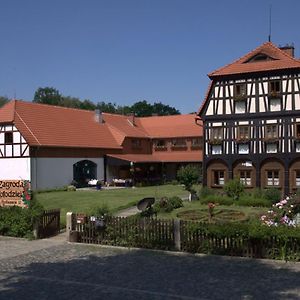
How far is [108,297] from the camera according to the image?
9.91 m

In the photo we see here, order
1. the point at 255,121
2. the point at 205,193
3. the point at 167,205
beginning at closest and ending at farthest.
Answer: the point at 167,205 → the point at 205,193 → the point at 255,121

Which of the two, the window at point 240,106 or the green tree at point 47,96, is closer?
the window at point 240,106

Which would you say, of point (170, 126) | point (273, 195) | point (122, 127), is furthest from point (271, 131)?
point (170, 126)

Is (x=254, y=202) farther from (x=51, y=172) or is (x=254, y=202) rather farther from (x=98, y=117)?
(x=98, y=117)

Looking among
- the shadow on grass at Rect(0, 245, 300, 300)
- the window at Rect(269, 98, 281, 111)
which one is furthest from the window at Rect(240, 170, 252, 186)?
the shadow on grass at Rect(0, 245, 300, 300)

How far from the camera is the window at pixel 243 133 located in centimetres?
3278

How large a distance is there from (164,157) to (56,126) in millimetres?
13201

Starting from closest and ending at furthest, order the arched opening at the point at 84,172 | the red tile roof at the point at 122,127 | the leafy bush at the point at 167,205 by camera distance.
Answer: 1. the leafy bush at the point at 167,205
2. the arched opening at the point at 84,172
3. the red tile roof at the point at 122,127

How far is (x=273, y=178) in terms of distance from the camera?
1272 inches

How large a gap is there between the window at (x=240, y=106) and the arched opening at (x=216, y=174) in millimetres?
3723

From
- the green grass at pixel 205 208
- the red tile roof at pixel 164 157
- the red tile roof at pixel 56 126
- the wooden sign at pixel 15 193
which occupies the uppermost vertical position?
the red tile roof at pixel 56 126

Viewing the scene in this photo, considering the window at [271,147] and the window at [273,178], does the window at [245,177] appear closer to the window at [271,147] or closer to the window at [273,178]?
the window at [273,178]

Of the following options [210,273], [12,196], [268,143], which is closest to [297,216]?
[210,273]

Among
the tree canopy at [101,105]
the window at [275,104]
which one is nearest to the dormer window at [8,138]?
the window at [275,104]
